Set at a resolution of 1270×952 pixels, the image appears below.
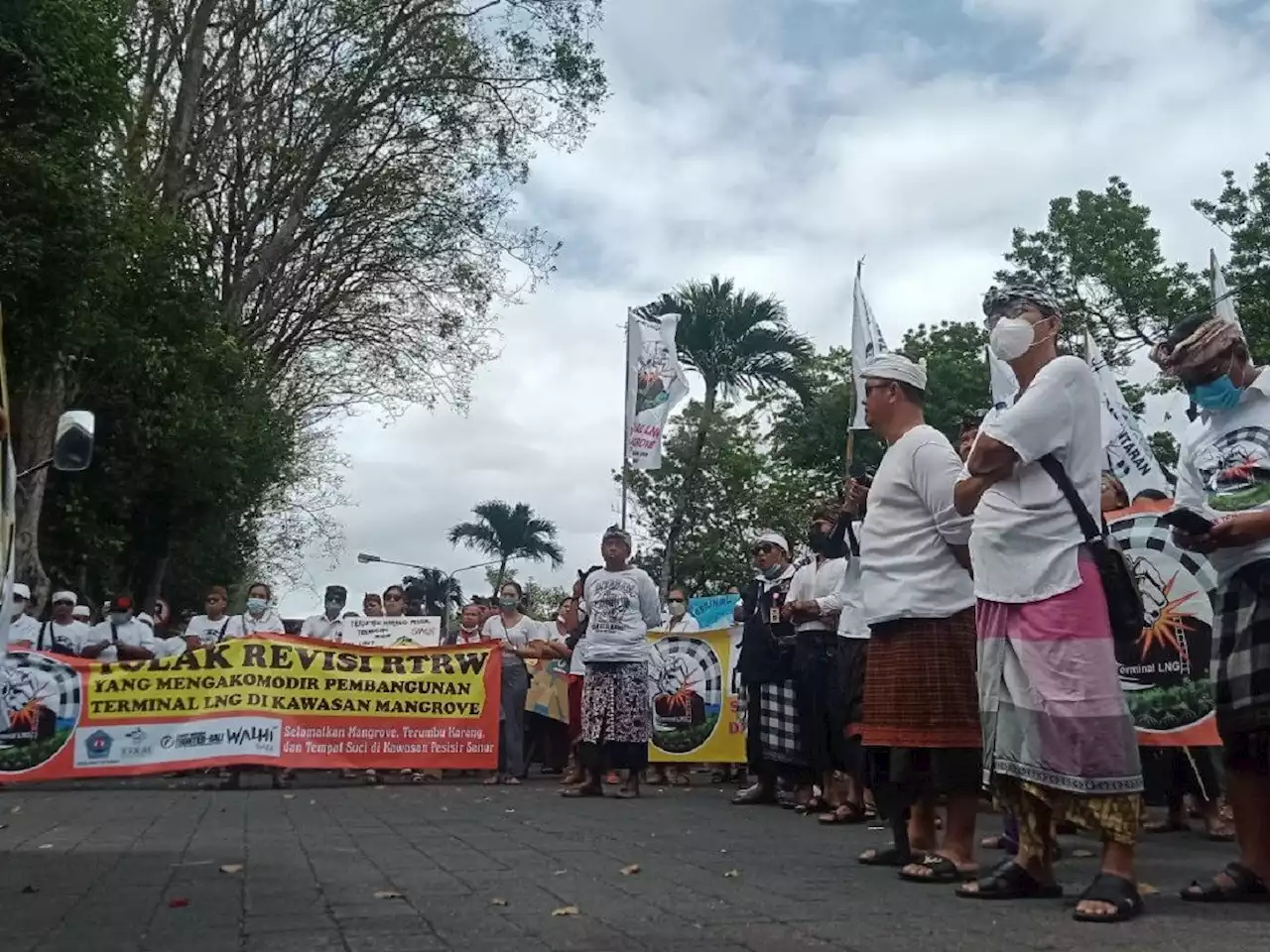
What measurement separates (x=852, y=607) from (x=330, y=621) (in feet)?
26.7

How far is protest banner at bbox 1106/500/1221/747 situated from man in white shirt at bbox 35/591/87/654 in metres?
9.80

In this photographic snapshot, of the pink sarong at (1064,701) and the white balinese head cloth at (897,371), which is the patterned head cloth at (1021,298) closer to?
the white balinese head cloth at (897,371)

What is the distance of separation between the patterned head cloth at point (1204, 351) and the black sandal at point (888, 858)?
212 centimetres

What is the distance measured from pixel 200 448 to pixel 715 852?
18544 mm

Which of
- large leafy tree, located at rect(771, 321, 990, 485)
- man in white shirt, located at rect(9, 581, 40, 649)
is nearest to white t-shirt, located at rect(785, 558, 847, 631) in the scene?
man in white shirt, located at rect(9, 581, 40, 649)

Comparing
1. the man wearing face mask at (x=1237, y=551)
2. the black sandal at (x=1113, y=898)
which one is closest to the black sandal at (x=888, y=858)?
the man wearing face mask at (x=1237, y=551)

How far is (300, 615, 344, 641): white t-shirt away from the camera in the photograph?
13.9m

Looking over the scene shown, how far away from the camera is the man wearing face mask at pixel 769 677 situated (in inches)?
369

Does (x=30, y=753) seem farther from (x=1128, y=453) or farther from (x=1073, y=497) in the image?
A: (x=1073, y=497)

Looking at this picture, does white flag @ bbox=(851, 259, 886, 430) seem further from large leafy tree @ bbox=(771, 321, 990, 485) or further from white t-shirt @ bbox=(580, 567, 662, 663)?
large leafy tree @ bbox=(771, 321, 990, 485)

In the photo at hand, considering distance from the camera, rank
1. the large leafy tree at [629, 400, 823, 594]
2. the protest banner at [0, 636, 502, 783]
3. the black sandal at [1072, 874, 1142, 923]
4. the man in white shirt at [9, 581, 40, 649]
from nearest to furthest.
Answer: the black sandal at [1072, 874, 1142, 923] → the protest banner at [0, 636, 502, 783] → the man in white shirt at [9, 581, 40, 649] → the large leafy tree at [629, 400, 823, 594]

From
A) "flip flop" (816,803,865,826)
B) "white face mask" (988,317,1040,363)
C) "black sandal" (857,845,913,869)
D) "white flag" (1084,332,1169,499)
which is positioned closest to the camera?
"white face mask" (988,317,1040,363)

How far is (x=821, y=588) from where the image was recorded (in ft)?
29.9

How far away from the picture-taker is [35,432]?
761 inches
